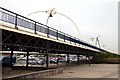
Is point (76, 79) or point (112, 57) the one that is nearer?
point (76, 79)

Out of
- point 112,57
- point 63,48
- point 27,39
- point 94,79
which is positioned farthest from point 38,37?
point 112,57

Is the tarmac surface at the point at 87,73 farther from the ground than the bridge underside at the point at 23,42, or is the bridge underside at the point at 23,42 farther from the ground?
the bridge underside at the point at 23,42

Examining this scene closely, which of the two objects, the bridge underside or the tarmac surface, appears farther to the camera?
the tarmac surface

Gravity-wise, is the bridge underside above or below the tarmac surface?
above

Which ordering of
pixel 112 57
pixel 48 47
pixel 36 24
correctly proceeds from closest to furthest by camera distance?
1. pixel 36 24
2. pixel 48 47
3. pixel 112 57

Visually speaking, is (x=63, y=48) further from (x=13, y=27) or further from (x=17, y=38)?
(x=13, y=27)

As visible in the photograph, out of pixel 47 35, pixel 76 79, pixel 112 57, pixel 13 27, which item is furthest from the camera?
pixel 112 57

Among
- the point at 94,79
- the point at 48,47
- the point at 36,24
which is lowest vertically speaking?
the point at 94,79

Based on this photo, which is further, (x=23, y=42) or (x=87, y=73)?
(x=87, y=73)

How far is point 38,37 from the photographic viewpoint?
21234mm

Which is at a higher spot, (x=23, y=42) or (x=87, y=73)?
(x=23, y=42)

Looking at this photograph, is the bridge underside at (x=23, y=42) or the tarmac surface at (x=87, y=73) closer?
the bridge underside at (x=23, y=42)

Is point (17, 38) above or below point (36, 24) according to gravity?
below

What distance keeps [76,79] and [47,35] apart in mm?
6458
